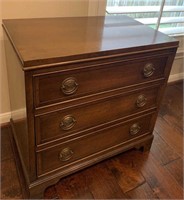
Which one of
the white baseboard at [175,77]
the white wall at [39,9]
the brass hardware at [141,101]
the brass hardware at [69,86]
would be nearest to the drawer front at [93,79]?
the brass hardware at [69,86]

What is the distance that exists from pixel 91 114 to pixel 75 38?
369mm

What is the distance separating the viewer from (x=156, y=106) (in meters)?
1.36

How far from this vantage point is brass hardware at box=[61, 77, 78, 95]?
92cm

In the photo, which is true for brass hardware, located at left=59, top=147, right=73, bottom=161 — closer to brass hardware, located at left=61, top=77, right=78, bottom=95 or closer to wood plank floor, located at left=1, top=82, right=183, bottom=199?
wood plank floor, located at left=1, top=82, right=183, bottom=199

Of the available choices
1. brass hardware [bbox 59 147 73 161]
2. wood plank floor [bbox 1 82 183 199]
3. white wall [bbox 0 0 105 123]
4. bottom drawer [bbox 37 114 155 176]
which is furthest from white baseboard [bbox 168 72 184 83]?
brass hardware [bbox 59 147 73 161]

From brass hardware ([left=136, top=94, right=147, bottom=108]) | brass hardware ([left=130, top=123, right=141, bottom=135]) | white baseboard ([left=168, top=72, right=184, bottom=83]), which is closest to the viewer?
brass hardware ([left=136, top=94, right=147, bottom=108])

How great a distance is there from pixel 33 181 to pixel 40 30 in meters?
0.75

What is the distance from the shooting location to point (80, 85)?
975 mm

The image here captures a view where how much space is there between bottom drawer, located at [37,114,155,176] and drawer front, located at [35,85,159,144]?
7cm

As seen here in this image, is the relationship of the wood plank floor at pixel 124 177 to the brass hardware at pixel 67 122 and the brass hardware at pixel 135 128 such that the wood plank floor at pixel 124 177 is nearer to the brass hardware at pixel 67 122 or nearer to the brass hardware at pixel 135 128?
the brass hardware at pixel 135 128

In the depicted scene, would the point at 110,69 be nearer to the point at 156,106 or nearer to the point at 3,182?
the point at 156,106

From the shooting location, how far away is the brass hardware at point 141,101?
124 cm

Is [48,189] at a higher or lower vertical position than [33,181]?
lower

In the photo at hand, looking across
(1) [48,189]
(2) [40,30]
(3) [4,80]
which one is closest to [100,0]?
(2) [40,30]
